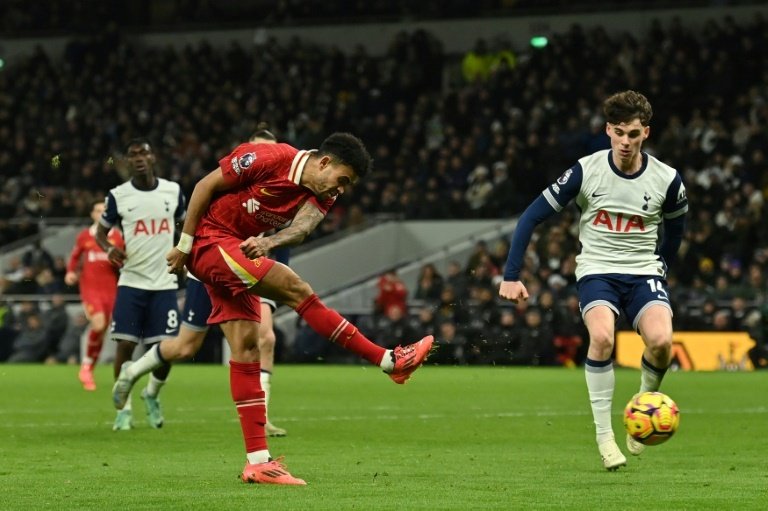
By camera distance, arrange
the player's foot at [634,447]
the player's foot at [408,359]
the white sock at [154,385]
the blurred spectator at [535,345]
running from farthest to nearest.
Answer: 1. the blurred spectator at [535,345]
2. the white sock at [154,385]
3. the player's foot at [634,447]
4. the player's foot at [408,359]

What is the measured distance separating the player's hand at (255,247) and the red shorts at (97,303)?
35.4 feet

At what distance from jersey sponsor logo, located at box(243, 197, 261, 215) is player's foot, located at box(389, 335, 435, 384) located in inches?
46.2

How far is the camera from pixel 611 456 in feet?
29.9

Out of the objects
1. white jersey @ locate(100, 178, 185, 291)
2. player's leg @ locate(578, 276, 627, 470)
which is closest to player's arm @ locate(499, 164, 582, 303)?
player's leg @ locate(578, 276, 627, 470)

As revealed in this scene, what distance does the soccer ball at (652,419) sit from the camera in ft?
28.8

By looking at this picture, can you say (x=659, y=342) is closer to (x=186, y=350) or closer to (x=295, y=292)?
(x=295, y=292)

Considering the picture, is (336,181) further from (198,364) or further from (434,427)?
(198,364)

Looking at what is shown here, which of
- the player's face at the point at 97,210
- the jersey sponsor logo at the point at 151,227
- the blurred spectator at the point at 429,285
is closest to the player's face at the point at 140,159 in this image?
the jersey sponsor logo at the point at 151,227

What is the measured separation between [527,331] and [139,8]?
2147 centimetres

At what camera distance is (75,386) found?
19266 millimetres

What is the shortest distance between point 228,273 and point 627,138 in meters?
2.71

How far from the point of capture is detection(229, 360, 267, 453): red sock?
28.1ft

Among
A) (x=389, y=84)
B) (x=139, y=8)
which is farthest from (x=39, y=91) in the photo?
(x=389, y=84)

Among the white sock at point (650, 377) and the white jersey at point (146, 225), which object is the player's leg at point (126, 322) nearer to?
the white jersey at point (146, 225)
